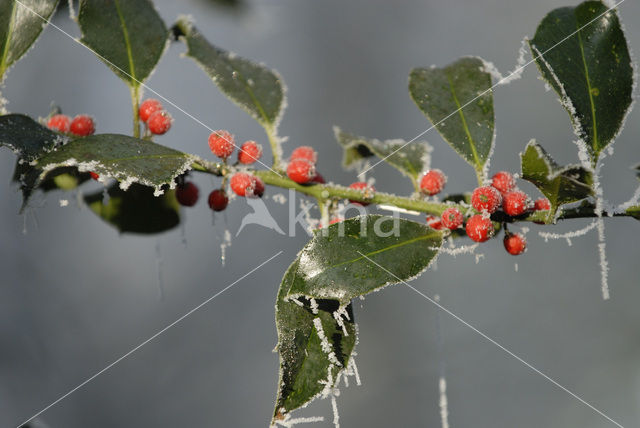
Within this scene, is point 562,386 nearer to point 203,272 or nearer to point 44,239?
point 203,272

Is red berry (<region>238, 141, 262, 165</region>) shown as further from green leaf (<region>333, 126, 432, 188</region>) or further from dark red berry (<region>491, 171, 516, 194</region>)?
dark red berry (<region>491, 171, 516, 194</region>)

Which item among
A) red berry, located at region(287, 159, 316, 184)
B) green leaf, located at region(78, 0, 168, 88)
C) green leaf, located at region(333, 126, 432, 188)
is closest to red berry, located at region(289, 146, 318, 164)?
red berry, located at region(287, 159, 316, 184)

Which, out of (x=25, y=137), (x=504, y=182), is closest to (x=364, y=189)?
(x=504, y=182)

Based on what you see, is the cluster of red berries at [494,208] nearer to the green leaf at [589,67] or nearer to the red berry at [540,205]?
the red berry at [540,205]

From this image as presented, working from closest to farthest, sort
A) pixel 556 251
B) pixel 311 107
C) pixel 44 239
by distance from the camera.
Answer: pixel 44 239, pixel 556 251, pixel 311 107

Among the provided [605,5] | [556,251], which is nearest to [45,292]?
[605,5]
